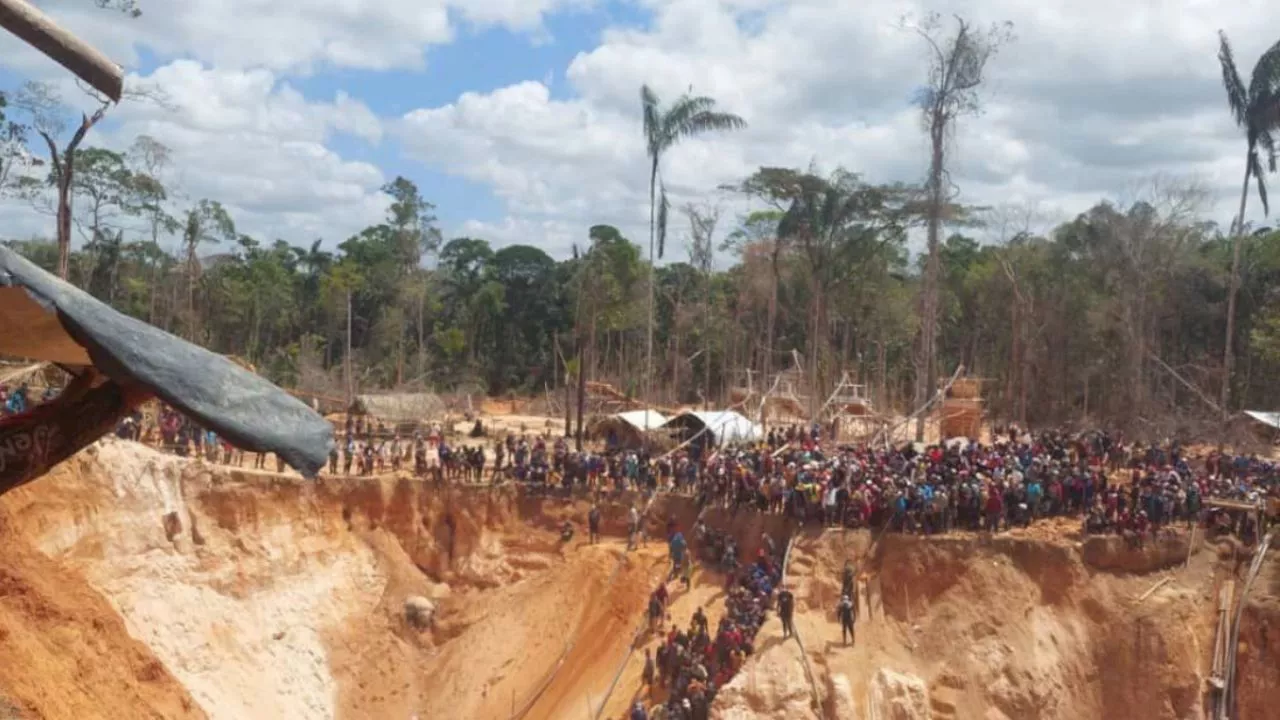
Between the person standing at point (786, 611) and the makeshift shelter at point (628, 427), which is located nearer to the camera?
the person standing at point (786, 611)

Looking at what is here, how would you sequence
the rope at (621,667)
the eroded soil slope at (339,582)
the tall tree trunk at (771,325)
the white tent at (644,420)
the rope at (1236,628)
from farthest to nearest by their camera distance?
the tall tree trunk at (771,325) < the white tent at (644,420) < the rope at (621,667) < the rope at (1236,628) < the eroded soil slope at (339,582)

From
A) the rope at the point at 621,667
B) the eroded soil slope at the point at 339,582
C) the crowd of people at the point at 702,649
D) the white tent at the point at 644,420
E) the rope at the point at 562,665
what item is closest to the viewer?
the crowd of people at the point at 702,649

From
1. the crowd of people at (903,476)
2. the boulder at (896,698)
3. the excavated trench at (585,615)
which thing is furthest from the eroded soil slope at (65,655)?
the boulder at (896,698)

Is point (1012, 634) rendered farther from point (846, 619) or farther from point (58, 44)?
point (58, 44)

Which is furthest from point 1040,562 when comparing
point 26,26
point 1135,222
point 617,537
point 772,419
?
point 1135,222

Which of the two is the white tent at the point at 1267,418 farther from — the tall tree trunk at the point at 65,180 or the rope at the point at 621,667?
the tall tree trunk at the point at 65,180

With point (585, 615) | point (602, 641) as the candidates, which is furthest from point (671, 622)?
point (585, 615)
